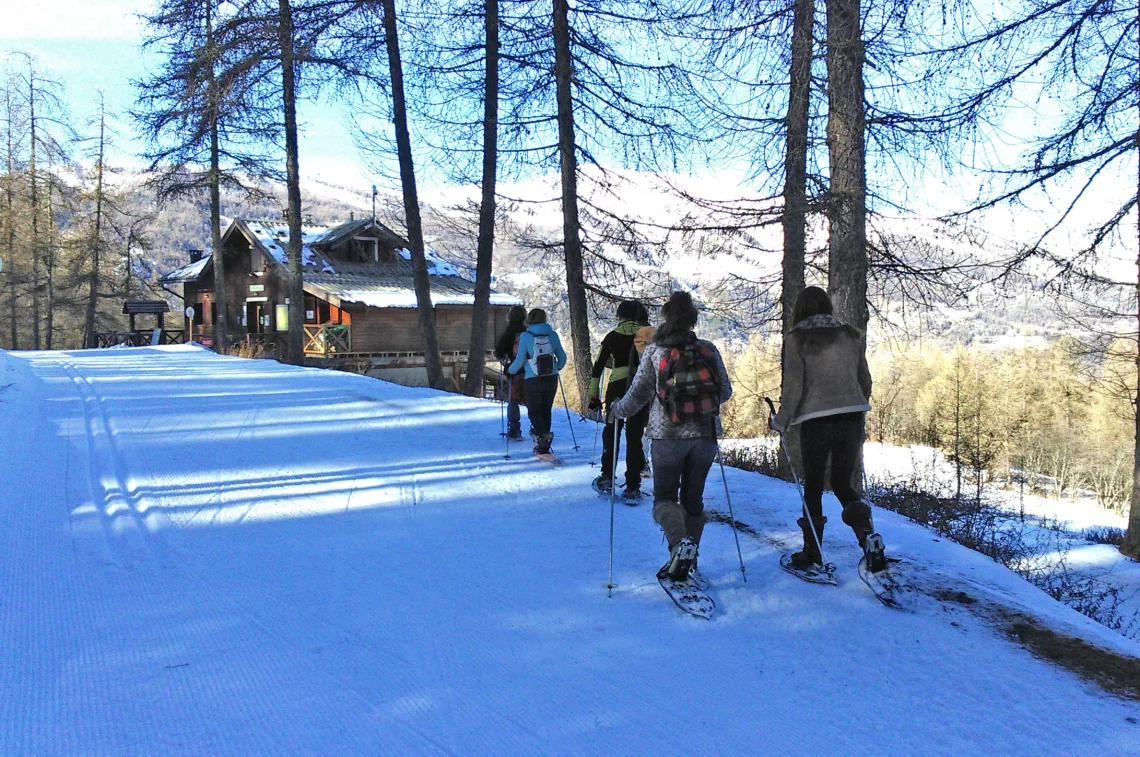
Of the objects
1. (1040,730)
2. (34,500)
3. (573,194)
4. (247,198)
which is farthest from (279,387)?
(247,198)

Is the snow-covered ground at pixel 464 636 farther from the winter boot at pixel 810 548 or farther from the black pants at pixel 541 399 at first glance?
the black pants at pixel 541 399

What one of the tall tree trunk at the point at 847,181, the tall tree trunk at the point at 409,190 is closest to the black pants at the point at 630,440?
the tall tree trunk at the point at 847,181

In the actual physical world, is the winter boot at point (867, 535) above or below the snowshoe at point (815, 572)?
above

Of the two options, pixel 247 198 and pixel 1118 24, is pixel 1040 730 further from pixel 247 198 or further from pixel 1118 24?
pixel 247 198

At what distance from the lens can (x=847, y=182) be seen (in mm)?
8305

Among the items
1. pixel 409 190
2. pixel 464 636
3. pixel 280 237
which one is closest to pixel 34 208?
pixel 280 237

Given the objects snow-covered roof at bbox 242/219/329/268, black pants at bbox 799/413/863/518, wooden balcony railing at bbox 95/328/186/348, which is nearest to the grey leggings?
black pants at bbox 799/413/863/518

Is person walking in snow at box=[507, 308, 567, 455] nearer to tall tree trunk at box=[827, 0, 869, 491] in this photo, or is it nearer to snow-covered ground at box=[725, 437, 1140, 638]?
tall tree trunk at box=[827, 0, 869, 491]

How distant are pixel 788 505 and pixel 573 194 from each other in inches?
337

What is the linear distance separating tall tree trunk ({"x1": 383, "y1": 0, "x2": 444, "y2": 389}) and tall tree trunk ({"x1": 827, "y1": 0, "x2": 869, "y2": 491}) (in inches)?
402

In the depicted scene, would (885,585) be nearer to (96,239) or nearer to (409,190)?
(409,190)

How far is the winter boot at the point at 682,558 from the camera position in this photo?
4168 mm

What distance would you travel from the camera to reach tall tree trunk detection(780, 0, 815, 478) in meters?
8.85

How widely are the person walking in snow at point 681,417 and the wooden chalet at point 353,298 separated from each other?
2542cm
